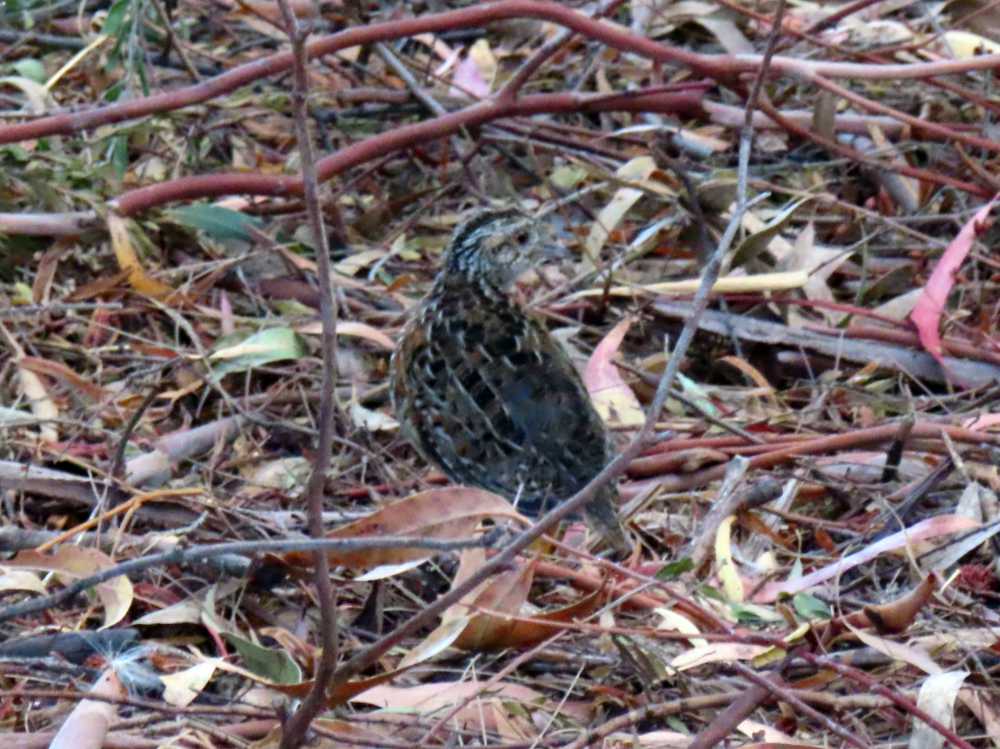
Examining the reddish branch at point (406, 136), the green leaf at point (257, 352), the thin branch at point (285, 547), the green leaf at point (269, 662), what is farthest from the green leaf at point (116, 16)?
the thin branch at point (285, 547)

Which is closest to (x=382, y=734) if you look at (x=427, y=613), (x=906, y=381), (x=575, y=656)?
(x=575, y=656)

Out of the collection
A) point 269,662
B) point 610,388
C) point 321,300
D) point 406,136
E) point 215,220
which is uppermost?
point 321,300

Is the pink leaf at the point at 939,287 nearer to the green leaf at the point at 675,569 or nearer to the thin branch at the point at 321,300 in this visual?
the green leaf at the point at 675,569

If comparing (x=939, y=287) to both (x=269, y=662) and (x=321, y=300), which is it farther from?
(x=321, y=300)

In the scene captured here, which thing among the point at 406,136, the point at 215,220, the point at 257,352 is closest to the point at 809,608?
the point at 257,352

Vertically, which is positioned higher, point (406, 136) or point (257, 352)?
point (406, 136)

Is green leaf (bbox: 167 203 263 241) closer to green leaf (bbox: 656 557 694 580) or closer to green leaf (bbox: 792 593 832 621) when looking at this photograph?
green leaf (bbox: 656 557 694 580)

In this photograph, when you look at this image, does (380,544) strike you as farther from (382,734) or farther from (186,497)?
(186,497)
